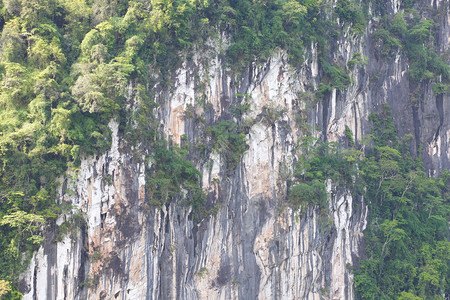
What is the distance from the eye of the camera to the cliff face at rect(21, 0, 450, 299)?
1183 centimetres

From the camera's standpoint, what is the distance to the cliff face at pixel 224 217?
1183 cm

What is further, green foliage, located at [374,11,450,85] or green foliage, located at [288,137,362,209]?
green foliage, located at [374,11,450,85]

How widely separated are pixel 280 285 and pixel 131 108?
277 inches

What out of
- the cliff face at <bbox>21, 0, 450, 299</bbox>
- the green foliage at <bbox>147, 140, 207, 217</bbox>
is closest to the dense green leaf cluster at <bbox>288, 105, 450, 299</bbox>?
the cliff face at <bbox>21, 0, 450, 299</bbox>

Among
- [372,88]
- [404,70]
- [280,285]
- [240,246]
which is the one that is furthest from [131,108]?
[404,70]

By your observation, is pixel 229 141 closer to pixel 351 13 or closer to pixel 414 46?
pixel 351 13

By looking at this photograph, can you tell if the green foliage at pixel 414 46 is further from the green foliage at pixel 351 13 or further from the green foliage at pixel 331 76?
the green foliage at pixel 331 76

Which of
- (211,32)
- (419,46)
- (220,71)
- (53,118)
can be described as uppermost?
(419,46)

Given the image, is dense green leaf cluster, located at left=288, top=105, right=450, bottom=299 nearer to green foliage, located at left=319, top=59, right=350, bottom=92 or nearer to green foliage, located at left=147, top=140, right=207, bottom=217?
green foliage, located at left=319, top=59, right=350, bottom=92

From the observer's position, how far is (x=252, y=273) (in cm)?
1474

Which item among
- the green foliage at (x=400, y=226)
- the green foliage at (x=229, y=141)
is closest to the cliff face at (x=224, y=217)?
the green foliage at (x=229, y=141)

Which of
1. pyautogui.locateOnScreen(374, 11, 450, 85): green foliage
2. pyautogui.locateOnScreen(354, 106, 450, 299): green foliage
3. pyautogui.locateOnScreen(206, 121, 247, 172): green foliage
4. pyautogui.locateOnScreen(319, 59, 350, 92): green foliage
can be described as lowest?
pyautogui.locateOnScreen(354, 106, 450, 299): green foliage

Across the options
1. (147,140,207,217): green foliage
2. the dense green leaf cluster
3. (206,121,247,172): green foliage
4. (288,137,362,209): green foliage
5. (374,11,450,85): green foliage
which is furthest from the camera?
(374,11,450,85): green foliage

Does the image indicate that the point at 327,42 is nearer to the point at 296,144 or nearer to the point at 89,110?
the point at 296,144
